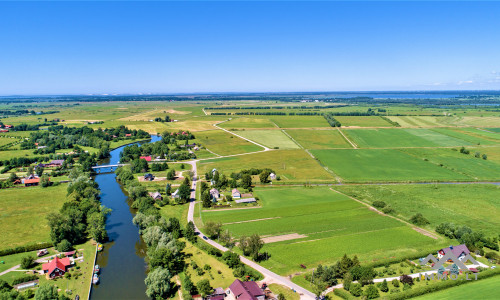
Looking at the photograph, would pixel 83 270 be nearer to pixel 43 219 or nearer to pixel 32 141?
pixel 43 219

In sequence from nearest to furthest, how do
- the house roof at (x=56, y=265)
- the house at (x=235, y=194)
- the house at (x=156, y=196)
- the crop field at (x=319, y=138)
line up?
the house roof at (x=56, y=265) → the house at (x=156, y=196) → the house at (x=235, y=194) → the crop field at (x=319, y=138)

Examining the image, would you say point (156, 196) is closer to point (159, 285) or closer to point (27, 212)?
point (27, 212)

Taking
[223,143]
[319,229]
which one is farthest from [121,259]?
[223,143]

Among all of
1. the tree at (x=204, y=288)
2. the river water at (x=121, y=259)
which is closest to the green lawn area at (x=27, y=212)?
the river water at (x=121, y=259)

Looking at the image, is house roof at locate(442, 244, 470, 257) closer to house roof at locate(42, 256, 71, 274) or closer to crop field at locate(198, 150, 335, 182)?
crop field at locate(198, 150, 335, 182)

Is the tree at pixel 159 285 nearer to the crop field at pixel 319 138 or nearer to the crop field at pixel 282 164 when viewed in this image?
the crop field at pixel 282 164

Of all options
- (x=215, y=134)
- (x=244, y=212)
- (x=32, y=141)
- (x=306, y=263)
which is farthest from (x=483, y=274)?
(x=32, y=141)
